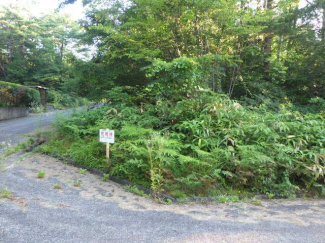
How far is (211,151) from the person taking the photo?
15.1 feet

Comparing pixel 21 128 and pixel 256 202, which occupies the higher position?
pixel 21 128

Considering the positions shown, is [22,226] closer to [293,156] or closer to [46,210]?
[46,210]

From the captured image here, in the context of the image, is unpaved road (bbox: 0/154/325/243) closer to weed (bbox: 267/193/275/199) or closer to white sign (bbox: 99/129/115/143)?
weed (bbox: 267/193/275/199)

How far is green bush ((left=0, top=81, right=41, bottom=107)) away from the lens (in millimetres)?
12522

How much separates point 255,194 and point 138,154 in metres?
2.18

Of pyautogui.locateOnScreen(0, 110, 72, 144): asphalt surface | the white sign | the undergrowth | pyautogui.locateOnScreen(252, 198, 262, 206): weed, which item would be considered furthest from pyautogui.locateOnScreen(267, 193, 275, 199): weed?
pyautogui.locateOnScreen(0, 110, 72, 144): asphalt surface

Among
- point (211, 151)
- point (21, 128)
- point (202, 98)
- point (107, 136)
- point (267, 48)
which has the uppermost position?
point (267, 48)

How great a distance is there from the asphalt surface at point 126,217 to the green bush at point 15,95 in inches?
373

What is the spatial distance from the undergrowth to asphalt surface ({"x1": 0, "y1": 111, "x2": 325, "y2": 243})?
405 mm

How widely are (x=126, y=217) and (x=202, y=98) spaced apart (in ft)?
12.4

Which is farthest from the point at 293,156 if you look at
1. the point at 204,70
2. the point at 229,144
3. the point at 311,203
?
the point at 204,70

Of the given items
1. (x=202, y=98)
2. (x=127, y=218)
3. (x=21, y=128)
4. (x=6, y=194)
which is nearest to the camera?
(x=127, y=218)

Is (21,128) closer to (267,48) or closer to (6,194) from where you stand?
(6,194)

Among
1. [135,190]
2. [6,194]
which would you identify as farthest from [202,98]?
[6,194]
